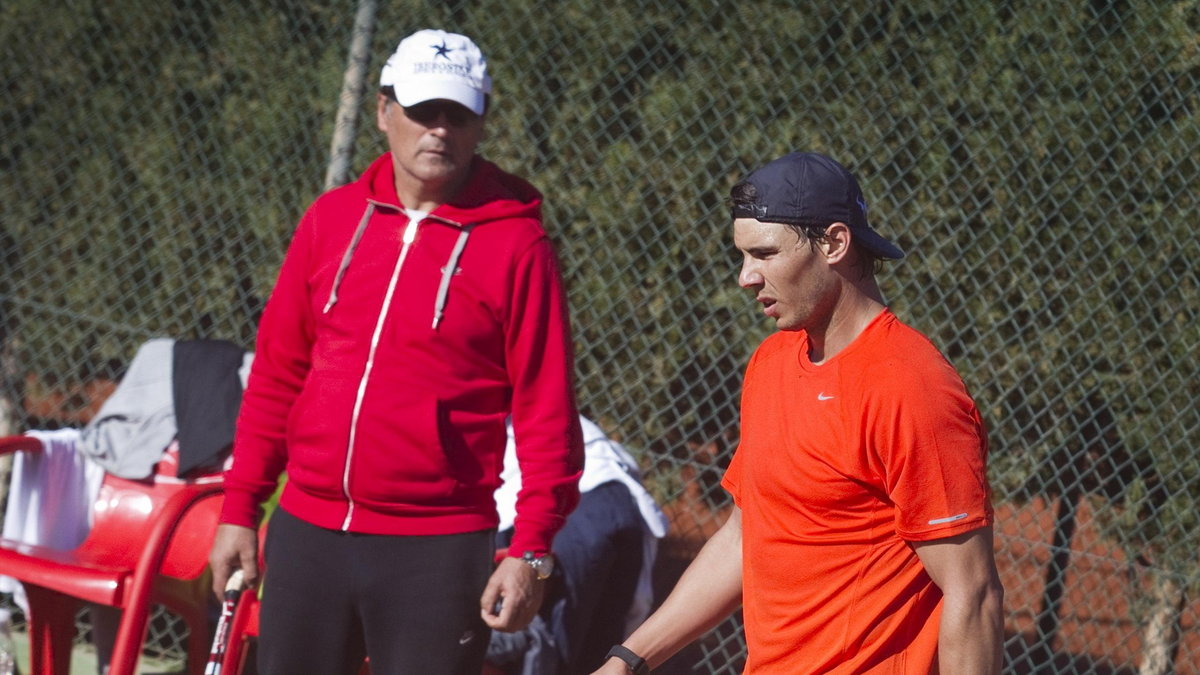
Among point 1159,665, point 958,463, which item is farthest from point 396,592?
point 1159,665

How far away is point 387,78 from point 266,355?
2.22ft

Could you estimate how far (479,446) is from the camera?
8.91 feet

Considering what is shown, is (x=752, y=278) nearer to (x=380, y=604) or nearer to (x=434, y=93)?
(x=434, y=93)

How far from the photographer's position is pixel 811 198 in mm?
2104

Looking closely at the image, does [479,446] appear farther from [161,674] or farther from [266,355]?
[161,674]

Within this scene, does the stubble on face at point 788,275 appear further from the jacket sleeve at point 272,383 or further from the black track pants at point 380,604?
the jacket sleeve at point 272,383

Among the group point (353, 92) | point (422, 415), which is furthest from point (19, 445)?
point (422, 415)

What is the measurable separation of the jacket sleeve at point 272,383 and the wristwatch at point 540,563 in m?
0.66

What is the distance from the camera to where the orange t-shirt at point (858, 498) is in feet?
6.26

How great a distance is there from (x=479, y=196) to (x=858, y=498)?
1196mm

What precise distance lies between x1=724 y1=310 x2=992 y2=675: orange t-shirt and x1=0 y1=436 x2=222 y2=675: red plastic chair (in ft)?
6.50

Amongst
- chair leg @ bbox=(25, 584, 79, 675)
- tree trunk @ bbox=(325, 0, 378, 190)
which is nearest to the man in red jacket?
chair leg @ bbox=(25, 584, 79, 675)

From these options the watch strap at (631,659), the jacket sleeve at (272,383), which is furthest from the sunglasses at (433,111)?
the watch strap at (631,659)

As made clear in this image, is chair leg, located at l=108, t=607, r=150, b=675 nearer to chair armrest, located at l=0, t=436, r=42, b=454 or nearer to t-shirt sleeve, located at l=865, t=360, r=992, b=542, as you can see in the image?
chair armrest, located at l=0, t=436, r=42, b=454
